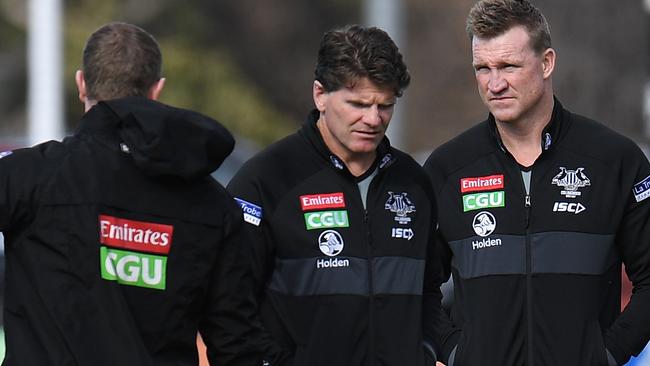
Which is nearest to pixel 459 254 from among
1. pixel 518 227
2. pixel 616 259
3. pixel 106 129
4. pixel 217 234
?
pixel 518 227

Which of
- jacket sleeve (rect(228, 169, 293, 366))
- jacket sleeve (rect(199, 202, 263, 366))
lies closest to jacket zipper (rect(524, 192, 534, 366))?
jacket sleeve (rect(228, 169, 293, 366))

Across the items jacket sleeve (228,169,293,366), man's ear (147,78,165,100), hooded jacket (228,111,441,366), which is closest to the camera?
man's ear (147,78,165,100)

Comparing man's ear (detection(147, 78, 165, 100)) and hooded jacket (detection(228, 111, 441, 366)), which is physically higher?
man's ear (detection(147, 78, 165, 100))

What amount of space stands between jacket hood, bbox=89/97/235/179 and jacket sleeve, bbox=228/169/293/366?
1.50ft

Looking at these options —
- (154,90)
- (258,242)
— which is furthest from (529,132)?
(154,90)

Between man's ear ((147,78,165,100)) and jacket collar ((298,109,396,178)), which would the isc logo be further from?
man's ear ((147,78,165,100))

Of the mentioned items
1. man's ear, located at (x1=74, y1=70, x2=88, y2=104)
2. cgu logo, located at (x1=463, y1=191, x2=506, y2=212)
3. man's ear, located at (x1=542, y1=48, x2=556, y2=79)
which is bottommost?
cgu logo, located at (x1=463, y1=191, x2=506, y2=212)

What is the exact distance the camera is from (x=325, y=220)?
212 inches

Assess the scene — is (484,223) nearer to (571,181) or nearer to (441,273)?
(441,273)

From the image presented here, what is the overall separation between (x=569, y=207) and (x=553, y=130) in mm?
314

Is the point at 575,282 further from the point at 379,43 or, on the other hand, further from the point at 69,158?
the point at 69,158

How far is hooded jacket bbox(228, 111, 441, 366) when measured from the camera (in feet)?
17.3

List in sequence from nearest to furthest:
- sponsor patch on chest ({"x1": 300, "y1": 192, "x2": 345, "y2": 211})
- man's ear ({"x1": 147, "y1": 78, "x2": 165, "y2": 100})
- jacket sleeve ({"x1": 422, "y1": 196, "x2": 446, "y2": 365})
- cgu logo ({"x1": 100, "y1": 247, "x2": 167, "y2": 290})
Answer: cgu logo ({"x1": 100, "y1": 247, "x2": 167, "y2": 290}) < man's ear ({"x1": 147, "y1": 78, "x2": 165, "y2": 100}) < sponsor patch on chest ({"x1": 300, "y1": 192, "x2": 345, "y2": 211}) < jacket sleeve ({"x1": 422, "y1": 196, "x2": 446, "y2": 365})

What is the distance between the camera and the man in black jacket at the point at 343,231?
17.4ft
